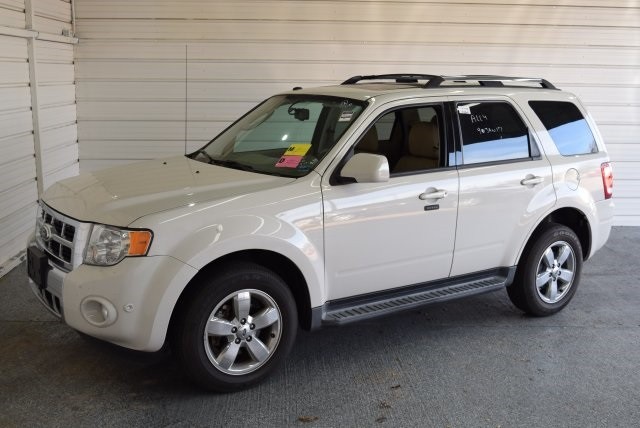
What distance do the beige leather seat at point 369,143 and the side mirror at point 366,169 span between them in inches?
17.3

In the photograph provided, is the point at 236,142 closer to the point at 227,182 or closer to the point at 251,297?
the point at 227,182

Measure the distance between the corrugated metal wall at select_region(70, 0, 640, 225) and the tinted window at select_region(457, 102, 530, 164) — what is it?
118 inches

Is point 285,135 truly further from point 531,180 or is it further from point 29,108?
point 29,108

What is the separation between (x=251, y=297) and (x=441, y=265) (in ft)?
4.70

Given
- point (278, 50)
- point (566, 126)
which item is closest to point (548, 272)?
point (566, 126)

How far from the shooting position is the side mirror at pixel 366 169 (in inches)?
145

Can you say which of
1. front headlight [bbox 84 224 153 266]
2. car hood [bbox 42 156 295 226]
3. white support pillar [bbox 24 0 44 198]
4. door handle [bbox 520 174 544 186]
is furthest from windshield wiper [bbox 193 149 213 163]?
white support pillar [bbox 24 0 44 198]

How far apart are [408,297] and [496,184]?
A: 3.36ft

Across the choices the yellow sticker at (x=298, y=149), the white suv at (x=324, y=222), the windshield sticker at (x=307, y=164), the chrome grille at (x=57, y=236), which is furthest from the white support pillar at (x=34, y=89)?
the windshield sticker at (x=307, y=164)

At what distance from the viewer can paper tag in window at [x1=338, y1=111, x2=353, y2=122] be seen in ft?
13.4

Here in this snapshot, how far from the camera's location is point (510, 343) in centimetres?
451

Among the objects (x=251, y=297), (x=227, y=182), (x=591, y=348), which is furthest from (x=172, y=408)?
(x=591, y=348)

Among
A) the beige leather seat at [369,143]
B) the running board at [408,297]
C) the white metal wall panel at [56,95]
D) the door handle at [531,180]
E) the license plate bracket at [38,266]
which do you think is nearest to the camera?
the license plate bracket at [38,266]

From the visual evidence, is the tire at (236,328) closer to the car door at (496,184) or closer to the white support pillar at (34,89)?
the car door at (496,184)
